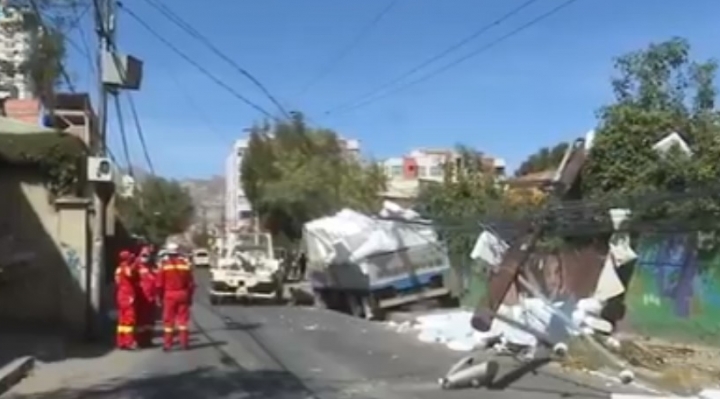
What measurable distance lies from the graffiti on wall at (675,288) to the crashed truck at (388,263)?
10.2m

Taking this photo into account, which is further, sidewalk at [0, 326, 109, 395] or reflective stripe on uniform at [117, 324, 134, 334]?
reflective stripe on uniform at [117, 324, 134, 334]

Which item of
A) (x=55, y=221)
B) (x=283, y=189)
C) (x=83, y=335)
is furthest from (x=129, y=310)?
(x=283, y=189)

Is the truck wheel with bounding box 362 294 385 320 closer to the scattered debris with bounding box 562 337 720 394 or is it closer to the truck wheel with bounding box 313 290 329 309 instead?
the truck wheel with bounding box 313 290 329 309

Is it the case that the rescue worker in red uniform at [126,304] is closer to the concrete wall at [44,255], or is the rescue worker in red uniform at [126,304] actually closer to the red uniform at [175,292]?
the red uniform at [175,292]

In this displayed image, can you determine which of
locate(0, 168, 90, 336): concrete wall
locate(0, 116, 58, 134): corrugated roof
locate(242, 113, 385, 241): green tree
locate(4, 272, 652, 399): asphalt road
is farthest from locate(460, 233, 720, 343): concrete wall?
locate(242, 113, 385, 241): green tree

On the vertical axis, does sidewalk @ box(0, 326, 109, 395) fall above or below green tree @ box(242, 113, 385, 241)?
below

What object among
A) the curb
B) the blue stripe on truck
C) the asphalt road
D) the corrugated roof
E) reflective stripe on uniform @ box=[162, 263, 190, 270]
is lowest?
the asphalt road

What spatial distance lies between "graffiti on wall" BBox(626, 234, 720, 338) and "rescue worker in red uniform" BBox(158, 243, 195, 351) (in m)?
7.28

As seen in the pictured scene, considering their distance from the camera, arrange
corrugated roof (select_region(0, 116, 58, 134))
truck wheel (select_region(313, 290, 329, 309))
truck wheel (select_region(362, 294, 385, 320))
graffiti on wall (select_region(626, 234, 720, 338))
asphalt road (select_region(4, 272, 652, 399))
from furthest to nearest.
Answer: truck wheel (select_region(313, 290, 329, 309))
truck wheel (select_region(362, 294, 385, 320))
corrugated roof (select_region(0, 116, 58, 134))
graffiti on wall (select_region(626, 234, 720, 338))
asphalt road (select_region(4, 272, 652, 399))

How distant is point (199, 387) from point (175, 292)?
5.27 meters

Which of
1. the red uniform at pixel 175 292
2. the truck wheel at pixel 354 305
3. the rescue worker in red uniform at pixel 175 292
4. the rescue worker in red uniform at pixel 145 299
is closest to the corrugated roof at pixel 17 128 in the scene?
the rescue worker in red uniform at pixel 145 299

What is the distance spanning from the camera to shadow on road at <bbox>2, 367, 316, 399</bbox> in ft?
47.1

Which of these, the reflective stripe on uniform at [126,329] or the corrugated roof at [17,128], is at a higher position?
the corrugated roof at [17,128]

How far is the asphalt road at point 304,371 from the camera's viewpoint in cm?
1457
